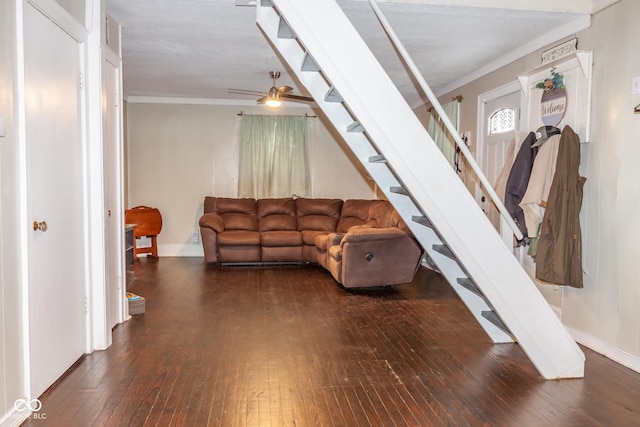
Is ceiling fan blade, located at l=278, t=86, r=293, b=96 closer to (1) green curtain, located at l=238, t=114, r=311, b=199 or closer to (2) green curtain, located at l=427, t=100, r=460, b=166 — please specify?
(2) green curtain, located at l=427, t=100, r=460, b=166

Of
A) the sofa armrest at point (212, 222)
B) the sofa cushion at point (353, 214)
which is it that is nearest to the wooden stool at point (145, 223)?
the sofa armrest at point (212, 222)

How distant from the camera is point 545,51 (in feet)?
13.6

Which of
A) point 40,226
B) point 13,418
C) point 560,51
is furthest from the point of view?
point 560,51

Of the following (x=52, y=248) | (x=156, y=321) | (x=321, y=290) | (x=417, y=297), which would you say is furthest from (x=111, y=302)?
(x=417, y=297)

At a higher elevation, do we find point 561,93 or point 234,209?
point 561,93

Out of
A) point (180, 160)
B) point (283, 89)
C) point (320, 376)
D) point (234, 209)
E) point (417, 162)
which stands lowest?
point (320, 376)

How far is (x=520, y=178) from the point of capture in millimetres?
3916

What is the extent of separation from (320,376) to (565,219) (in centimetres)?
197

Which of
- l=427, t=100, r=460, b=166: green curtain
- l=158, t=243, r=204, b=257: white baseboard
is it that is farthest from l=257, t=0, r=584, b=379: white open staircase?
l=158, t=243, r=204, b=257: white baseboard

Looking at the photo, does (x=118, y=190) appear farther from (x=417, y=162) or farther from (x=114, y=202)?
(x=417, y=162)

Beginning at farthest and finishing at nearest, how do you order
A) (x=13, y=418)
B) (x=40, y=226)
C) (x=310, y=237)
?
1. (x=310, y=237)
2. (x=40, y=226)
3. (x=13, y=418)

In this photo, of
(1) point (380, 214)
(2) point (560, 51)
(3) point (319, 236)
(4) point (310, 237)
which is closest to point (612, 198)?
(2) point (560, 51)

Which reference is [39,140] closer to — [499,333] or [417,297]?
[499,333]

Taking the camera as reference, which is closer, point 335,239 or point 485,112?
point 485,112
